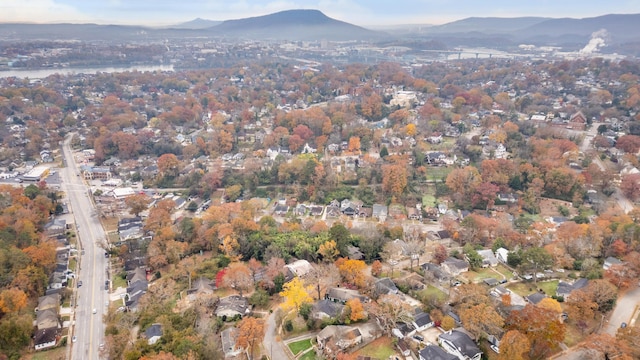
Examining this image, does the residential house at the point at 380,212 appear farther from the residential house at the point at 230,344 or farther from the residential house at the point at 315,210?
the residential house at the point at 230,344

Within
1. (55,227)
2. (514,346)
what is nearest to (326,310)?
(514,346)

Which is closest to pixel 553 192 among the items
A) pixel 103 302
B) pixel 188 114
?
pixel 103 302

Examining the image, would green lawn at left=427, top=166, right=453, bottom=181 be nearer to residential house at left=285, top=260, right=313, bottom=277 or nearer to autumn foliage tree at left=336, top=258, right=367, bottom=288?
residential house at left=285, top=260, right=313, bottom=277

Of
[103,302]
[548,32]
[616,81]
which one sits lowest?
[103,302]

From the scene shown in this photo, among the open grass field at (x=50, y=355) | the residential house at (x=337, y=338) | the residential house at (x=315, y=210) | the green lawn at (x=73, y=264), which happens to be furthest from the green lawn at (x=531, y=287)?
the green lawn at (x=73, y=264)

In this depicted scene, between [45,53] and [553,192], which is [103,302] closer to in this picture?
[553,192]

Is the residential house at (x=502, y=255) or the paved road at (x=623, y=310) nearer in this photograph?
the paved road at (x=623, y=310)

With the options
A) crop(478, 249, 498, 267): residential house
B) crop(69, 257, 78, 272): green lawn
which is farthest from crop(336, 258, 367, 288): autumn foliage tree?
crop(69, 257, 78, 272): green lawn

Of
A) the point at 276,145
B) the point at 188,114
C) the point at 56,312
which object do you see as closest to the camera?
the point at 56,312
